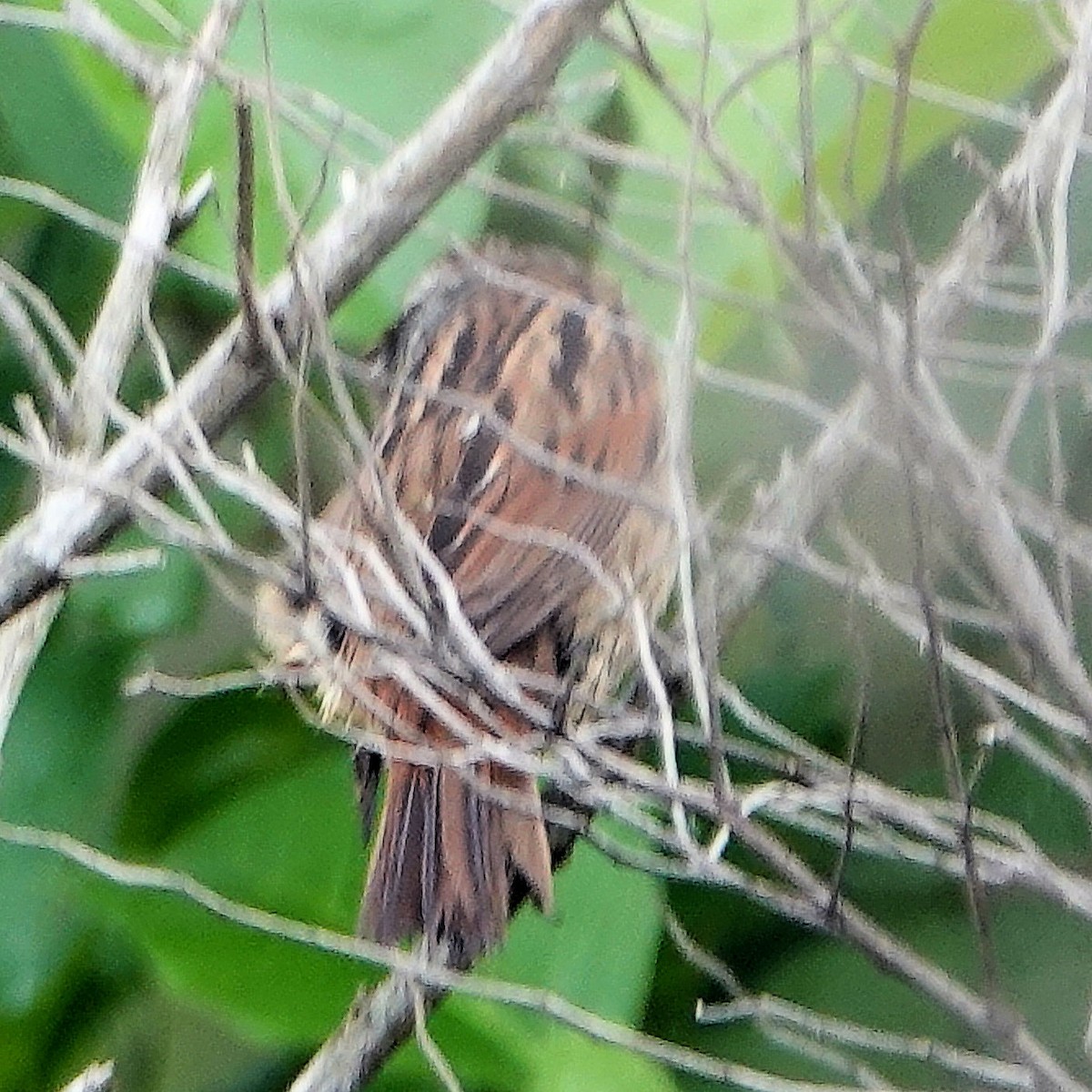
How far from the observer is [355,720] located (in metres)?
1.42

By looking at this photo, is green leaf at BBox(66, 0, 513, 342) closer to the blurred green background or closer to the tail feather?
the blurred green background

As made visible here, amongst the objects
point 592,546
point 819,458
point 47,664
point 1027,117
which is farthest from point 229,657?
point 1027,117

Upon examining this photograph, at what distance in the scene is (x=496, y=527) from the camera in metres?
1.15

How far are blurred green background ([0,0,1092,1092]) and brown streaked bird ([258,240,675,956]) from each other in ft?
0.27

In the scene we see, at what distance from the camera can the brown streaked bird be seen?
47.5 inches

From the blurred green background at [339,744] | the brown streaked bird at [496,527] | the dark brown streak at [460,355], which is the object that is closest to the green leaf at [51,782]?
the blurred green background at [339,744]

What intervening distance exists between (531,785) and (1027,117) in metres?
0.61

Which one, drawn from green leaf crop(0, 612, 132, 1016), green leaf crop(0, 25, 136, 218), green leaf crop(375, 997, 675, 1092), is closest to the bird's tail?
green leaf crop(375, 997, 675, 1092)

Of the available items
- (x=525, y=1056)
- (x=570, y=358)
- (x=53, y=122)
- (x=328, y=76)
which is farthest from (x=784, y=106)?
(x=525, y=1056)

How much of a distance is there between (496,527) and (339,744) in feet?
2.26

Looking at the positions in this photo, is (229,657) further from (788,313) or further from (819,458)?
(788,313)

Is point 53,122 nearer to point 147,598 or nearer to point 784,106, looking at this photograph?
point 147,598

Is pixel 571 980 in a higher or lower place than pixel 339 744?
lower

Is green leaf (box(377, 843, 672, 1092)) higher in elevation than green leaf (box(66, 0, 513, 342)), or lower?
lower
